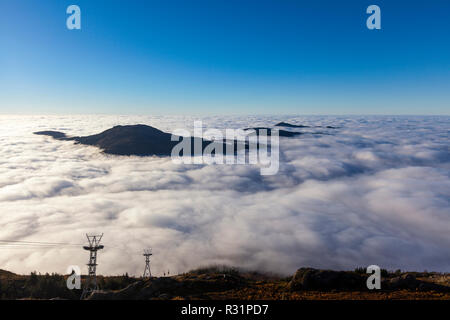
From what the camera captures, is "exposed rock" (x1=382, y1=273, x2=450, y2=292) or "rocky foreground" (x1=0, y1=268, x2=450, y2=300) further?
"exposed rock" (x1=382, y1=273, x2=450, y2=292)

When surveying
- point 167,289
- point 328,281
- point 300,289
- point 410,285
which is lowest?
point 300,289

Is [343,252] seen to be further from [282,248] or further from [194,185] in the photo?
[194,185]

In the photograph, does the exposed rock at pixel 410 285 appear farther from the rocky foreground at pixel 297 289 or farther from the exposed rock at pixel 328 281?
the exposed rock at pixel 328 281

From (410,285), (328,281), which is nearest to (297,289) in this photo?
(328,281)

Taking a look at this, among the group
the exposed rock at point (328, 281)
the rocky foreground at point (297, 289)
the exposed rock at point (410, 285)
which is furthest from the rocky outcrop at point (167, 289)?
the exposed rock at point (410, 285)

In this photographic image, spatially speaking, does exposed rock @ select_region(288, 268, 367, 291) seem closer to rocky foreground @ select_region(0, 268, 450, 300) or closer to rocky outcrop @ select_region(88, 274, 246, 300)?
rocky foreground @ select_region(0, 268, 450, 300)

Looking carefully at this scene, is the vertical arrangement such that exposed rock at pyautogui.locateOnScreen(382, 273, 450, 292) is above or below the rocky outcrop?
above

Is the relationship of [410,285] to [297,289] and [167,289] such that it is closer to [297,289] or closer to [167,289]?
[297,289]

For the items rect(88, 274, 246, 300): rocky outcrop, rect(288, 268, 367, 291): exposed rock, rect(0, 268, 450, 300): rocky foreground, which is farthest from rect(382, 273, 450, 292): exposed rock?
rect(88, 274, 246, 300): rocky outcrop

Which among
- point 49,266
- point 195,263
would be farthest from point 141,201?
point 195,263
